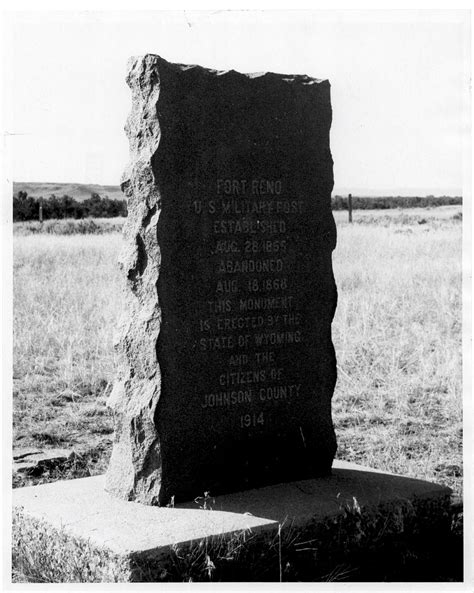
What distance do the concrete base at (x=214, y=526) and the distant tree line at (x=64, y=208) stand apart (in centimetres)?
2163

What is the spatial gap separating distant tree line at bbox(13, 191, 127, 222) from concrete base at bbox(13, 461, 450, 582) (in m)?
21.6

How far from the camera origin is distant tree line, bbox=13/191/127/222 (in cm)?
2709

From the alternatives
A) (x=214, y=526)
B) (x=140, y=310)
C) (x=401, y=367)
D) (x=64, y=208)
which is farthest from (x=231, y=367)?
(x=64, y=208)

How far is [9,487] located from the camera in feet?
16.6

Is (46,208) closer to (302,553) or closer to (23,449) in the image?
(23,449)

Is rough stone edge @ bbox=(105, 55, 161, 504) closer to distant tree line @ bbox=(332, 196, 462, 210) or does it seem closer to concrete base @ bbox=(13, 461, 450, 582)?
concrete base @ bbox=(13, 461, 450, 582)

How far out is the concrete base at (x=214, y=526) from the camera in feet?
14.6

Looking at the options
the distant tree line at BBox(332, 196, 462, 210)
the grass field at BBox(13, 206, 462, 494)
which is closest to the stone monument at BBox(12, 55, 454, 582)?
the grass field at BBox(13, 206, 462, 494)

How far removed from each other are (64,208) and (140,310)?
24.0 meters

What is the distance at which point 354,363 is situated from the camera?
879cm

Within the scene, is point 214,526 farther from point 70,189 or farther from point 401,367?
point 70,189

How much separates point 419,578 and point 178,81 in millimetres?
2641

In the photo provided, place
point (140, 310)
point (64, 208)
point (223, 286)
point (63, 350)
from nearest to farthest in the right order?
point (140, 310) → point (223, 286) → point (63, 350) → point (64, 208)

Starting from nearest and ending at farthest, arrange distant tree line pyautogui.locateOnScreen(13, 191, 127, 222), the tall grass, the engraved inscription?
the engraved inscription, the tall grass, distant tree line pyautogui.locateOnScreen(13, 191, 127, 222)
